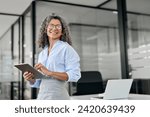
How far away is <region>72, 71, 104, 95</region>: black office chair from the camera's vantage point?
369 cm

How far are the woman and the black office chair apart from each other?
2.24 meters

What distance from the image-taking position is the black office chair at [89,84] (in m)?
3.69

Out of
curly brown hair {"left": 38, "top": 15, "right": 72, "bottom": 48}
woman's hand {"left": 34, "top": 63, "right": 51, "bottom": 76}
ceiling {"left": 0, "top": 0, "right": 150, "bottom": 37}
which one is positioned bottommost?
woman's hand {"left": 34, "top": 63, "right": 51, "bottom": 76}

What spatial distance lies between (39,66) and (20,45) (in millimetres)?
5010

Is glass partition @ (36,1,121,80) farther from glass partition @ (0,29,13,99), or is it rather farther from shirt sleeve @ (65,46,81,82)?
shirt sleeve @ (65,46,81,82)

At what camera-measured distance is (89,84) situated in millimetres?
3748

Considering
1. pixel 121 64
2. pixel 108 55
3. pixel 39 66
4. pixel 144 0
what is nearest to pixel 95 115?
pixel 39 66

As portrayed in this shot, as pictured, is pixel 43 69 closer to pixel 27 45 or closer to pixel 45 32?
pixel 45 32

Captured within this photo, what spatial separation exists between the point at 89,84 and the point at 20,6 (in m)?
2.66

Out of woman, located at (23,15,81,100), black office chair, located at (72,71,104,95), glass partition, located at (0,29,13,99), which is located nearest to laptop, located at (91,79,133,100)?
woman, located at (23,15,81,100)

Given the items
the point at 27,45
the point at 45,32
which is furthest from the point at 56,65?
the point at 27,45

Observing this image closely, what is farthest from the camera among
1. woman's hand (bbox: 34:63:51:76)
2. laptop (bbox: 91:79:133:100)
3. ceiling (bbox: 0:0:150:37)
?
ceiling (bbox: 0:0:150:37)

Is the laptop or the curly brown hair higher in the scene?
the curly brown hair

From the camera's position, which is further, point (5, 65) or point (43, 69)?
point (5, 65)
